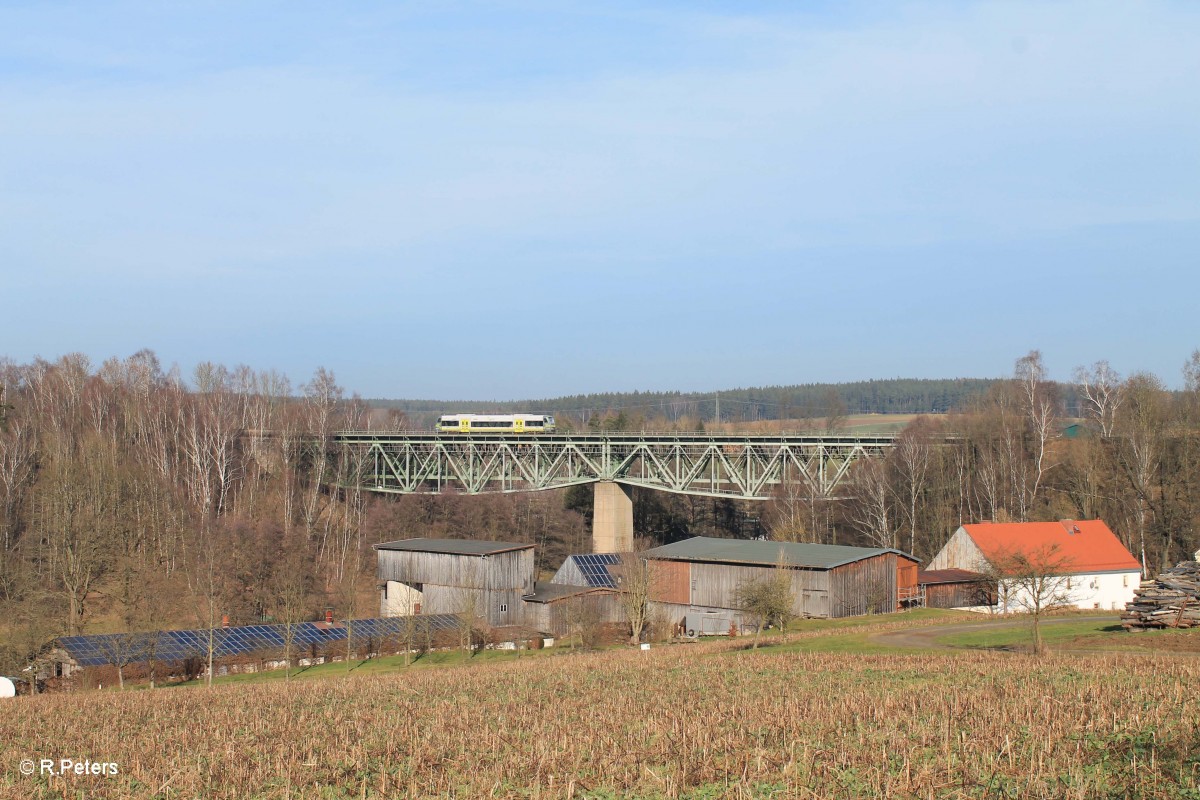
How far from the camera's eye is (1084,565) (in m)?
60.2

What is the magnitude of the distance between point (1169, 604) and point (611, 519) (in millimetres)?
56889

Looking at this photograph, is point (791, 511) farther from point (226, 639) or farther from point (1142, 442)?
point (226, 639)

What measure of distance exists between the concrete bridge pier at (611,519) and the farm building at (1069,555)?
1333 inches

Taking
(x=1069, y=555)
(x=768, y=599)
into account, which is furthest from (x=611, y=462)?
(x=768, y=599)

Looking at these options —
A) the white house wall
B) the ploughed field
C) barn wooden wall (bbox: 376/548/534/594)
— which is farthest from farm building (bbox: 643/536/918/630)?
the ploughed field

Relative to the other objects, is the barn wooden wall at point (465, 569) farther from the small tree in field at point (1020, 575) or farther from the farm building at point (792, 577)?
the small tree in field at point (1020, 575)

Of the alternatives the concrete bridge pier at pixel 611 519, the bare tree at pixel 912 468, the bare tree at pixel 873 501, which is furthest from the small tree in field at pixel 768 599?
the concrete bridge pier at pixel 611 519

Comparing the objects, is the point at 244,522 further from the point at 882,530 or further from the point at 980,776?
the point at 980,776

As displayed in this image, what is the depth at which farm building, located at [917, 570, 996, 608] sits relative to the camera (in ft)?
204

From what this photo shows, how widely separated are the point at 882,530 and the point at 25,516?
2544 inches

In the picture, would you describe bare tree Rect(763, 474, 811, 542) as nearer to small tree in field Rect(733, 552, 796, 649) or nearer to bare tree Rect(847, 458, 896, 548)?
bare tree Rect(847, 458, 896, 548)

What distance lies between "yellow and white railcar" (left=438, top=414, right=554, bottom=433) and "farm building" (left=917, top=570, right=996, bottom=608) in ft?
180

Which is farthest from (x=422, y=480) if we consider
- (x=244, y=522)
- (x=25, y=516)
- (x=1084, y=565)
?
(x=1084, y=565)

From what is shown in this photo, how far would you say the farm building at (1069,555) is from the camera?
58.5 meters
